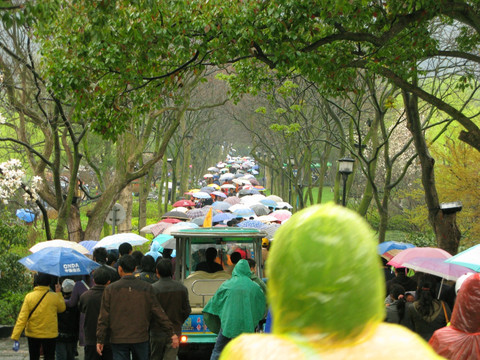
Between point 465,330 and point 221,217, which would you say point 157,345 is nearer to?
point 465,330

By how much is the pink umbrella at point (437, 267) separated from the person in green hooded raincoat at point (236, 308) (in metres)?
2.96

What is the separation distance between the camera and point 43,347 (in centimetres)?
777

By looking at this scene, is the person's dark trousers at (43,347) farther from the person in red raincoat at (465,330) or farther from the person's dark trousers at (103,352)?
the person in red raincoat at (465,330)

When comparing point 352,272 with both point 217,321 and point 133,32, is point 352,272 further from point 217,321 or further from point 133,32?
point 133,32

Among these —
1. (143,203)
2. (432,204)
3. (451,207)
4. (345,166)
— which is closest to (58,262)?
(451,207)

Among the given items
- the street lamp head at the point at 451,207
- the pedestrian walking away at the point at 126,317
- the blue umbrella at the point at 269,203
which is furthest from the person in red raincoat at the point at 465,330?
the blue umbrella at the point at 269,203

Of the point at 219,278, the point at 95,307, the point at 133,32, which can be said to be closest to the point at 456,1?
the point at 133,32

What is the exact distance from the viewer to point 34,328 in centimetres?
754

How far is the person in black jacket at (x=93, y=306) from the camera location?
23.7 ft

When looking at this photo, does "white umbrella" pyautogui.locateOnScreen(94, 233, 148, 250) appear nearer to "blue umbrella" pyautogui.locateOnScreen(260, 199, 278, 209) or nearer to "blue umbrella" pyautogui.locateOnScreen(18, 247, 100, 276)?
"blue umbrella" pyautogui.locateOnScreen(18, 247, 100, 276)

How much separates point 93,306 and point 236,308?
1.79m

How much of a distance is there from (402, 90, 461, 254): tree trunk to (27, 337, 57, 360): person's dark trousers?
7.39 meters

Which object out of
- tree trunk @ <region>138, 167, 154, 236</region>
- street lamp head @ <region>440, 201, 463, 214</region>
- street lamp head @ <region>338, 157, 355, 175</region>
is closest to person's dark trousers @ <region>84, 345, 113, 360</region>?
street lamp head @ <region>440, 201, 463, 214</region>

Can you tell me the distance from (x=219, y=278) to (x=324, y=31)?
4580 mm
